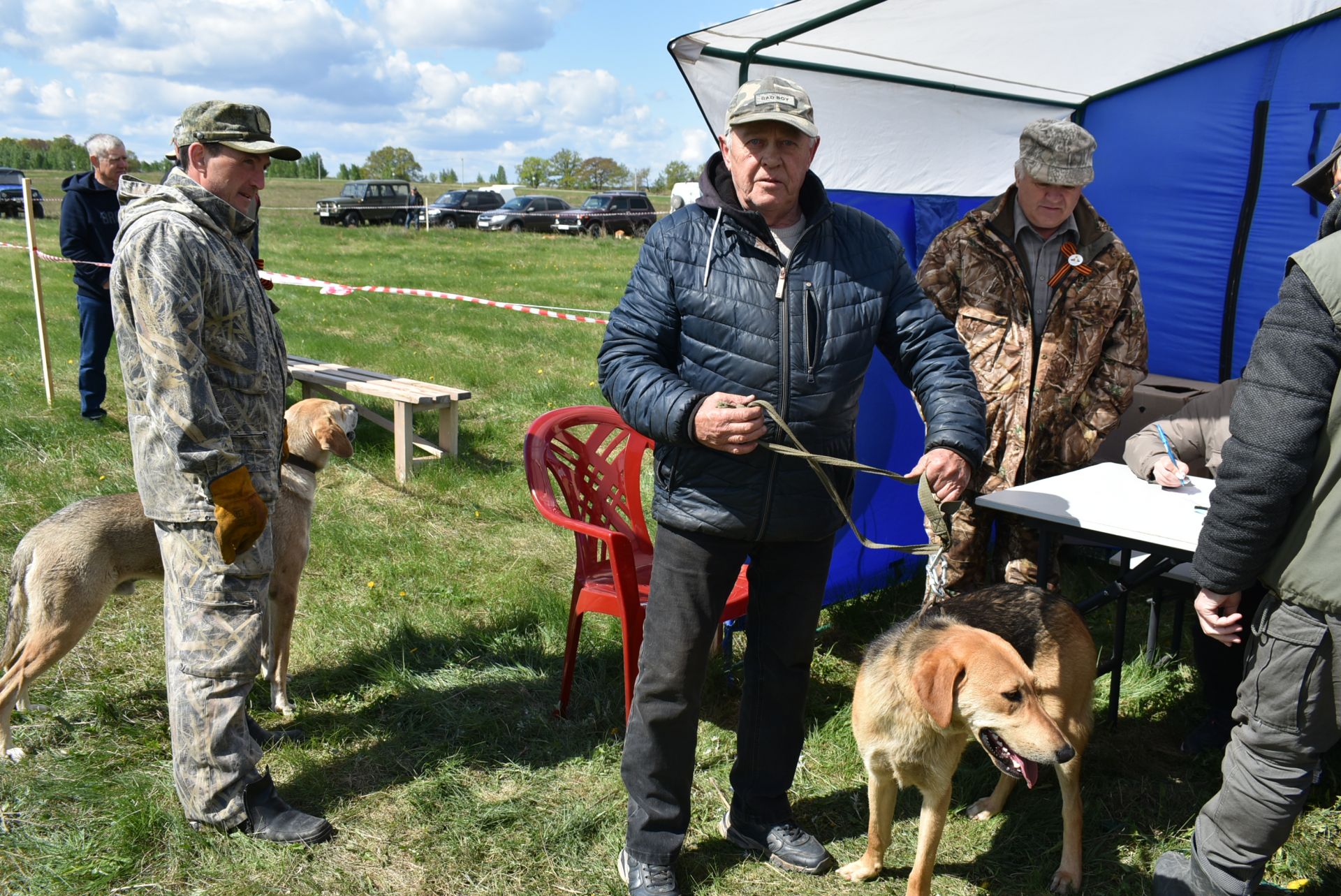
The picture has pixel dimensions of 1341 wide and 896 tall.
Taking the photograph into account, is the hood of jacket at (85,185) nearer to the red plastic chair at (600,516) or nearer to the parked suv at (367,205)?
the red plastic chair at (600,516)

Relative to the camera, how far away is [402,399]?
6031 millimetres

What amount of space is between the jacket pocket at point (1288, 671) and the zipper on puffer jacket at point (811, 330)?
1182 mm

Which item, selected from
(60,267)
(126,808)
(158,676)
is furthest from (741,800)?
(60,267)

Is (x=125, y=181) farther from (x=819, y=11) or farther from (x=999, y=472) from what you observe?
(x=999, y=472)

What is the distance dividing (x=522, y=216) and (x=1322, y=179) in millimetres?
28178

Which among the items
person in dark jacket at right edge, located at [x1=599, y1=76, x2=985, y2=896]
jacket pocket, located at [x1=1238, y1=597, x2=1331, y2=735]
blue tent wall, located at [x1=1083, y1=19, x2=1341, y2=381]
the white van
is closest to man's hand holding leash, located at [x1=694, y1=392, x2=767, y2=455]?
person in dark jacket at right edge, located at [x1=599, y1=76, x2=985, y2=896]

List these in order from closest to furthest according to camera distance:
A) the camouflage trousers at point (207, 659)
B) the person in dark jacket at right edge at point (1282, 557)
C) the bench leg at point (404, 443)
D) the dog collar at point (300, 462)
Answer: the person in dark jacket at right edge at point (1282, 557)
the camouflage trousers at point (207, 659)
the dog collar at point (300, 462)
the bench leg at point (404, 443)

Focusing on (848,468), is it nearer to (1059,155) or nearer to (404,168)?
(1059,155)

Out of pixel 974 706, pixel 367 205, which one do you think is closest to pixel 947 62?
pixel 974 706

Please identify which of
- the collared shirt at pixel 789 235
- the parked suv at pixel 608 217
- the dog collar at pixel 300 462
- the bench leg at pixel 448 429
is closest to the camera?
the collared shirt at pixel 789 235

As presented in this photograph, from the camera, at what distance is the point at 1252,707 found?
2.17m

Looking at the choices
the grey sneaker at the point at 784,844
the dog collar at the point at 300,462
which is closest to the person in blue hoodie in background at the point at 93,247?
the dog collar at the point at 300,462

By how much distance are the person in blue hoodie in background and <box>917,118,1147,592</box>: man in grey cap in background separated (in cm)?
609

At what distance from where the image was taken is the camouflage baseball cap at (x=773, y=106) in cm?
229
